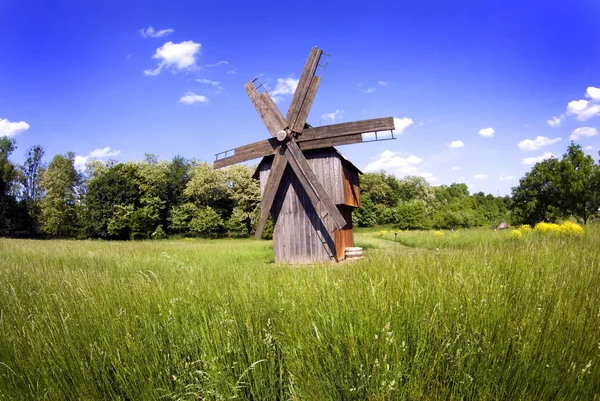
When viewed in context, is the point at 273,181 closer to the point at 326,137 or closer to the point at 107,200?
the point at 326,137

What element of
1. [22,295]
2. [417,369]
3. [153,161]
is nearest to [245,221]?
[153,161]

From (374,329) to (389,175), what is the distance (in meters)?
77.8

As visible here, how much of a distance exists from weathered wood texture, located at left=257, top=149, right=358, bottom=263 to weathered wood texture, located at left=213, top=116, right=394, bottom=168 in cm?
45

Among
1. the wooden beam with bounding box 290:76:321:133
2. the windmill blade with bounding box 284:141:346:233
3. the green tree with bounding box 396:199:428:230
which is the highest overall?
the wooden beam with bounding box 290:76:321:133

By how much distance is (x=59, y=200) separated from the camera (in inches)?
1743

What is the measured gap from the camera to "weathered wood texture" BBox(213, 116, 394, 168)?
37.6 ft

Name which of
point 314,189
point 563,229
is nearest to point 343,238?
point 314,189

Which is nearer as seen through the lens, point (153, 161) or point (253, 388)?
point (253, 388)

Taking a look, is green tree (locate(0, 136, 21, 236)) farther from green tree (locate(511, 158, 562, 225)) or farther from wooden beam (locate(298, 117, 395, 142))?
green tree (locate(511, 158, 562, 225))

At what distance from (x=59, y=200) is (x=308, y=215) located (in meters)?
46.9

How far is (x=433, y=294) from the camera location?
294 centimetres

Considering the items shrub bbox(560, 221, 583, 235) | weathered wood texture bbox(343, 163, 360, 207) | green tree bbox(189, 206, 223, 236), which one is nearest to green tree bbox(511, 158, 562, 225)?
shrub bbox(560, 221, 583, 235)

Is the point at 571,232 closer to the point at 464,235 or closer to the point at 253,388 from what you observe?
Answer: the point at 464,235

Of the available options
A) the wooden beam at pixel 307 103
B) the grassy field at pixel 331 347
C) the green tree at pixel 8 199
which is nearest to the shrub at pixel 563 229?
the wooden beam at pixel 307 103
